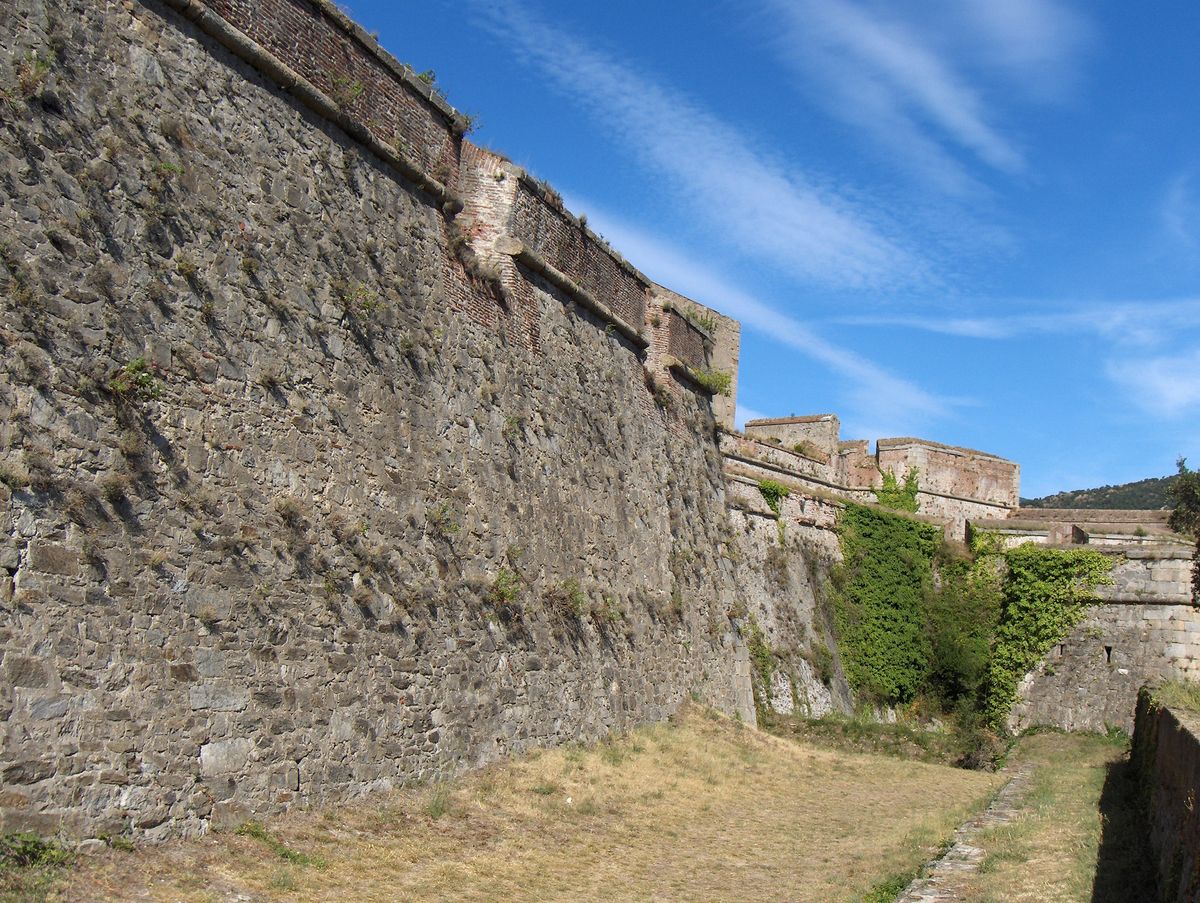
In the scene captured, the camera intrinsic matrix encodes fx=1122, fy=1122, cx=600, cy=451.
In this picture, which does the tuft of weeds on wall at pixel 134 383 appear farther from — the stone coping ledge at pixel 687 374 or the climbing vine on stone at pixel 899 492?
the climbing vine on stone at pixel 899 492

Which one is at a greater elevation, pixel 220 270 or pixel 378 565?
pixel 220 270

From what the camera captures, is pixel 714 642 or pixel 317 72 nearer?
pixel 317 72

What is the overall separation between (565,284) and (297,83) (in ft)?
19.2

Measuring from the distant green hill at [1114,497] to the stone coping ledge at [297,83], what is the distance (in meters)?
62.2

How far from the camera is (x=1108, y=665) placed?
23297 millimetres

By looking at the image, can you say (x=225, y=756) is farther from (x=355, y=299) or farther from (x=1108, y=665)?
(x=1108, y=665)

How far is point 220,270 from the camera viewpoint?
8.72m

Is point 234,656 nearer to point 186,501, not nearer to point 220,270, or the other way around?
point 186,501

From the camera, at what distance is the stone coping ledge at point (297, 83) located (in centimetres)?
886

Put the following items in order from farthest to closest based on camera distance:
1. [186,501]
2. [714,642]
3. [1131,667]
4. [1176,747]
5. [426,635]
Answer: [1131,667]
[714,642]
[426,635]
[1176,747]
[186,501]

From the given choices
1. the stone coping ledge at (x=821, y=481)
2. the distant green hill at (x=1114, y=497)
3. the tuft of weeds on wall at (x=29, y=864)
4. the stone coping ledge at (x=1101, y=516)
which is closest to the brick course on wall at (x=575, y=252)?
the stone coping ledge at (x=821, y=481)

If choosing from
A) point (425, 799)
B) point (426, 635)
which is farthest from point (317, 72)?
point (425, 799)

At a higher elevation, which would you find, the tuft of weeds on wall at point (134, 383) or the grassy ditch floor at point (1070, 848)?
the tuft of weeds on wall at point (134, 383)

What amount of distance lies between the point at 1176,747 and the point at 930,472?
24512 mm
